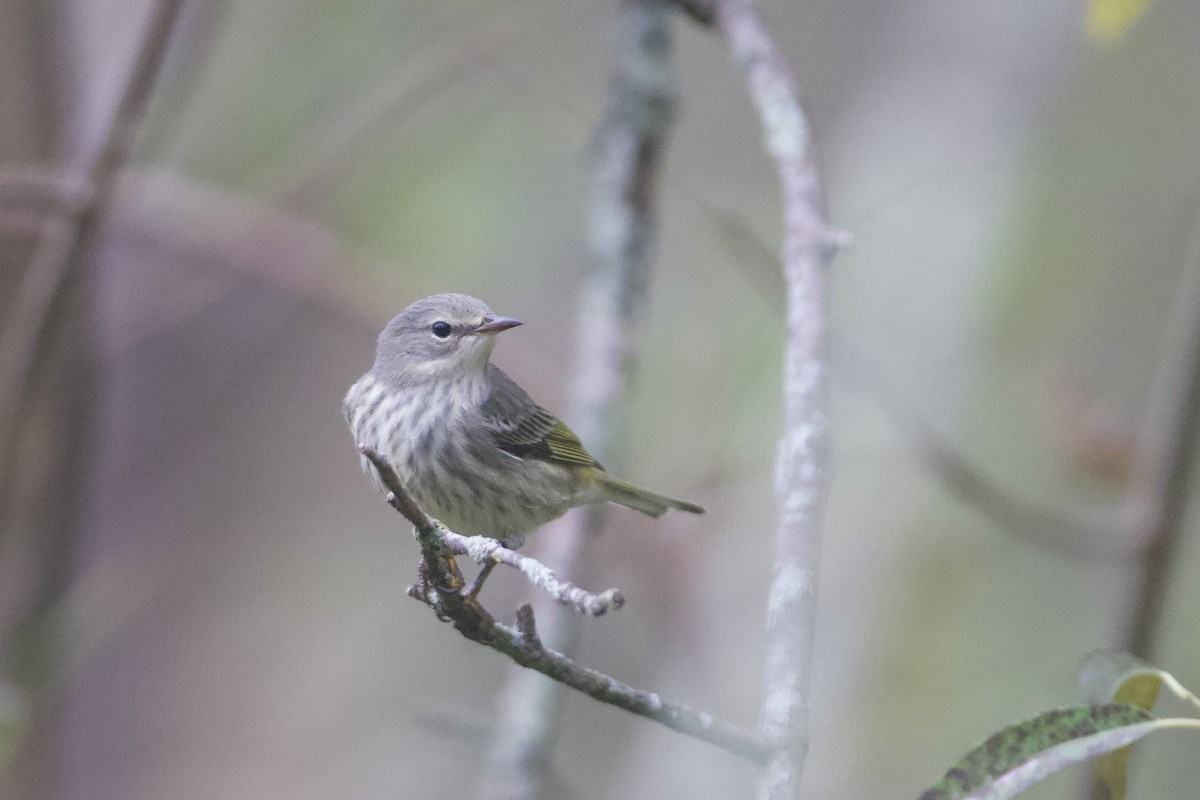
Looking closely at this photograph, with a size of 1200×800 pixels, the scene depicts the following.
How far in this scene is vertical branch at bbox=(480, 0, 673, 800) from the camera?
9.82 feet

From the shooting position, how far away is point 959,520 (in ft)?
18.8

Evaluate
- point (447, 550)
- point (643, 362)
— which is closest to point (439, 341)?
point (447, 550)

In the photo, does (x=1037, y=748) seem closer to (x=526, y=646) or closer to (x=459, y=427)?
(x=526, y=646)

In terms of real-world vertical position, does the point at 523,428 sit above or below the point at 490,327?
below

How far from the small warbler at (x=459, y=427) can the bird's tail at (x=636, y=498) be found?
2 centimetres

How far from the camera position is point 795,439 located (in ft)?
5.70

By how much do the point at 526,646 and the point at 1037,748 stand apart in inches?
34.6

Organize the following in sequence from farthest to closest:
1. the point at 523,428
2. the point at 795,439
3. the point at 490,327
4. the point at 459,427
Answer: the point at 523,428, the point at 459,427, the point at 490,327, the point at 795,439

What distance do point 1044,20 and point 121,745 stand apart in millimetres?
6061

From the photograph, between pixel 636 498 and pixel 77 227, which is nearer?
pixel 636 498

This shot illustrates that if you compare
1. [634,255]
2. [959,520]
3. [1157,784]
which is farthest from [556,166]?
[1157,784]

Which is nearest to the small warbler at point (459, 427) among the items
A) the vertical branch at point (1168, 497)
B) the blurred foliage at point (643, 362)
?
the blurred foliage at point (643, 362)

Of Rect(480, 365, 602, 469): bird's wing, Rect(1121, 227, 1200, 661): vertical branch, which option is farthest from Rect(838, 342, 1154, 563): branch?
Rect(480, 365, 602, 469): bird's wing

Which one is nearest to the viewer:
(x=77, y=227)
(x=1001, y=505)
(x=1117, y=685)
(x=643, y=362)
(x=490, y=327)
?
(x=1117, y=685)
